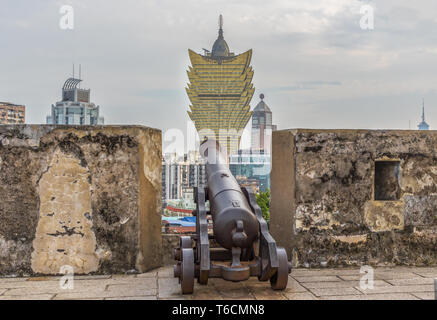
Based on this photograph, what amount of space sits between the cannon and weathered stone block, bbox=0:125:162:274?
685 mm

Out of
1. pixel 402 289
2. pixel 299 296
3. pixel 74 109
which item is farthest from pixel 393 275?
pixel 74 109

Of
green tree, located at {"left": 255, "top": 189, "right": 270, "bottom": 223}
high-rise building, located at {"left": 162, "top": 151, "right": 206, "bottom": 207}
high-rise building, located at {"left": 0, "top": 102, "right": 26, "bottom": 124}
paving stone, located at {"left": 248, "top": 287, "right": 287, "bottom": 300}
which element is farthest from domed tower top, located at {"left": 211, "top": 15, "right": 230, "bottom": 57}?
paving stone, located at {"left": 248, "top": 287, "right": 287, "bottom": 300}

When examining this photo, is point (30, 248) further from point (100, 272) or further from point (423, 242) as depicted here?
point (423, 242)

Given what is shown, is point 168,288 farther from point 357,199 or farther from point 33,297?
point 357,199

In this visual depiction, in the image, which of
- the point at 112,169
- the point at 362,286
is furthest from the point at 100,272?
the point at 362,286

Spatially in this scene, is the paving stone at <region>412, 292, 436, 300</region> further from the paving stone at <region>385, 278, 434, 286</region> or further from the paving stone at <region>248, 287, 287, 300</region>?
the paving stone at <region>248, 287, 287, 300</region>

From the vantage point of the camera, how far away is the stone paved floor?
360cm

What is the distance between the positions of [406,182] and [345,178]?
2.00ft

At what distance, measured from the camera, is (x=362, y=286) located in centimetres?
390

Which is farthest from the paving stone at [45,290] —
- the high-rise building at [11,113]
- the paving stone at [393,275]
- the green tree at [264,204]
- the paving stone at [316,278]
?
the high-rise building at [11,113]

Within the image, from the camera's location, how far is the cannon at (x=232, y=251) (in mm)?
3564

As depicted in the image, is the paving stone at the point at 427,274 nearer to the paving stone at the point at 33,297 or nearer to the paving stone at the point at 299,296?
the paving stone at the point at 299,296

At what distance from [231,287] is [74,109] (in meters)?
147

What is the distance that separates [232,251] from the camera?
143 inches
